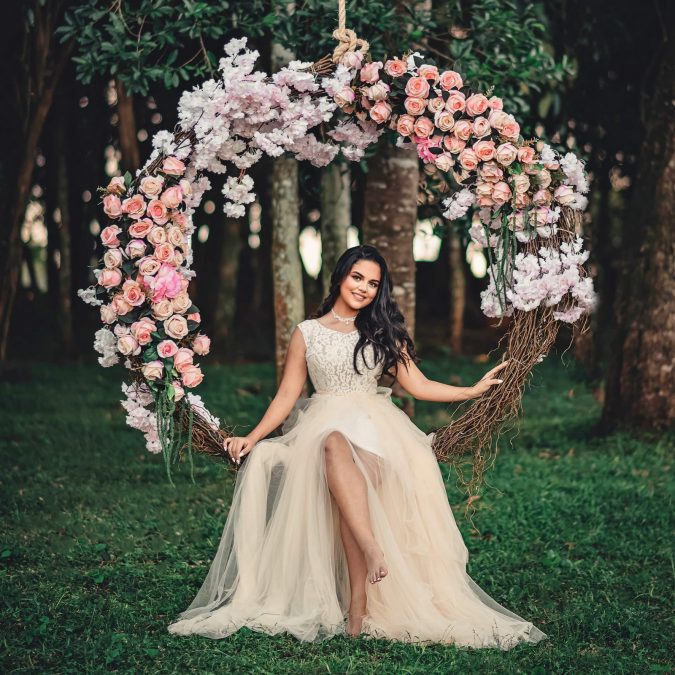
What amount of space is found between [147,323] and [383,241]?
10.4 feet

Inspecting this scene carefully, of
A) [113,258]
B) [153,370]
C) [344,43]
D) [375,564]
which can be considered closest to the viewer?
[375,564]

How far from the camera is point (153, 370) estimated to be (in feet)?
13.9

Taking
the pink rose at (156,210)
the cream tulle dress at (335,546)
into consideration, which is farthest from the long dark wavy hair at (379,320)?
the pink rose at (156,210)

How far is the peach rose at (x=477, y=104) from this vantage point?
4.58m

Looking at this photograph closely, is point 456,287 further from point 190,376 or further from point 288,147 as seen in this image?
point 190,376

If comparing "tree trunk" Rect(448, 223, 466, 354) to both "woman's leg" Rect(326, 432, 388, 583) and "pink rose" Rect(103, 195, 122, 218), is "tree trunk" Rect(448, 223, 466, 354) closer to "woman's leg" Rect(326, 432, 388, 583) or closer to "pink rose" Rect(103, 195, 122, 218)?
"pink rose" Rect(103, 195, 122, 218)

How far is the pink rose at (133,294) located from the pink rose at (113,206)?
0.34 meters

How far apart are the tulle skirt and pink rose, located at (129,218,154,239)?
3.57 feet

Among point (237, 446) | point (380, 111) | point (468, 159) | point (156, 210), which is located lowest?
point (237, 446)

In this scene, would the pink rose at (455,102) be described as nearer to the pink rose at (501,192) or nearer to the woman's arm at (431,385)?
the pink rose at (501,192)

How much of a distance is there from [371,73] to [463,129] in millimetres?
517

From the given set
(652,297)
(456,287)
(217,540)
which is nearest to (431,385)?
(217,540)

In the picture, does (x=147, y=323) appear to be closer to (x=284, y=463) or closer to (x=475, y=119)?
(x=284, y=463)

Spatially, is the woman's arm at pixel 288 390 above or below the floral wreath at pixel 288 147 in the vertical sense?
below
